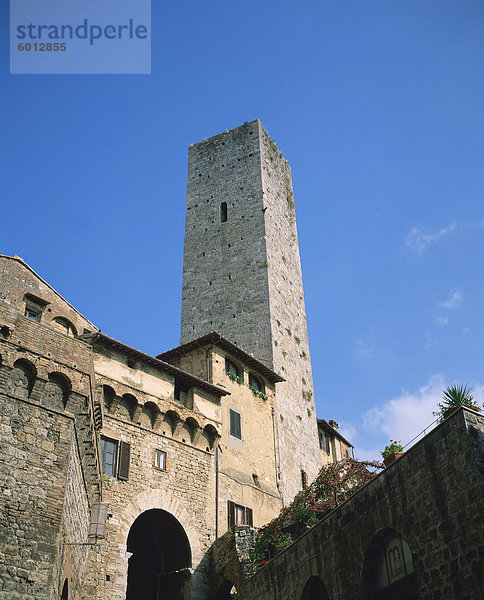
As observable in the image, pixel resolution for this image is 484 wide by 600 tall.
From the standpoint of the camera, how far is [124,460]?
65.7ft

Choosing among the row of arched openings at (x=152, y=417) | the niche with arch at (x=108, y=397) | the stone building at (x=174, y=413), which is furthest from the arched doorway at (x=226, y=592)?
the niche with arch at (x=108, y=397)

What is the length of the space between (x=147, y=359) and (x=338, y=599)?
11.1 meters

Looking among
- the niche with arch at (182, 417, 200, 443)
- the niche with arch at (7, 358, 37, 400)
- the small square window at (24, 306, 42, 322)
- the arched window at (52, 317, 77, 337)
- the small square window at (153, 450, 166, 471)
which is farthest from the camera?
the arched window at (52, 317, 77, 337)

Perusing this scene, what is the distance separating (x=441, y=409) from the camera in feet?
46.4

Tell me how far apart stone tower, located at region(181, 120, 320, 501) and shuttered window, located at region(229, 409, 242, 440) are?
11.2 feet

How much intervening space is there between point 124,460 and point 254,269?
16100 millimetres

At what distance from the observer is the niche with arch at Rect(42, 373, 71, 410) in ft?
40.8

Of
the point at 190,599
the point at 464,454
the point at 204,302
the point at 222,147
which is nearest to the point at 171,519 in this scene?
the point at 190,599

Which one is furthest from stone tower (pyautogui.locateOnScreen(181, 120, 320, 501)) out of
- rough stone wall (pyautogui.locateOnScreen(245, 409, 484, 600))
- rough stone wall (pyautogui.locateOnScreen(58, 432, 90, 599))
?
rough stone wall (pyautogui.locateOnScreen(245, 409, 484, 600))

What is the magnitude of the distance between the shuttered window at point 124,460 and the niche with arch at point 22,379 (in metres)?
8.27

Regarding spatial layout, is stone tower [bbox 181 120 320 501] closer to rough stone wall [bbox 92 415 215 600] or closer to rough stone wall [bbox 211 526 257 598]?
rough stone wall [bbox 92 415 215 600]

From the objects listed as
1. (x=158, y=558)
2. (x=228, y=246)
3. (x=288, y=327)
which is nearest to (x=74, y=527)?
(x=158, y=558)

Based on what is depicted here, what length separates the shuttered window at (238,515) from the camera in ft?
74.8

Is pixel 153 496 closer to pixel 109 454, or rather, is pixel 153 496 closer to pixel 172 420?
pixel 109 454
